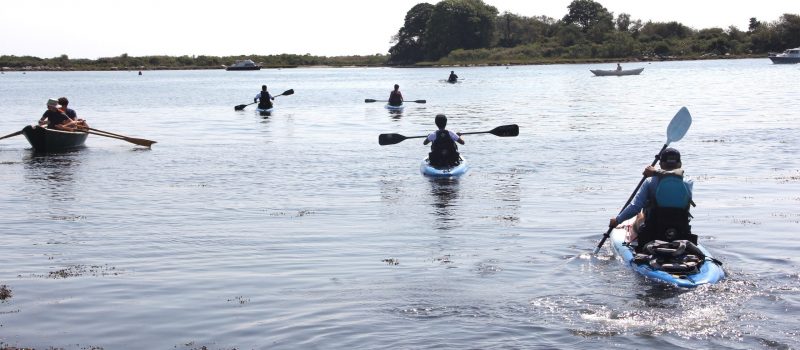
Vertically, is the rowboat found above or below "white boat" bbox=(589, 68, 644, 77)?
above

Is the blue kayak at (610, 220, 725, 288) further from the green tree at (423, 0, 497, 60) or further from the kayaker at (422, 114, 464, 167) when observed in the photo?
the green tree at (423, 0, 497, 60)

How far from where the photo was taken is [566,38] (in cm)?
16588

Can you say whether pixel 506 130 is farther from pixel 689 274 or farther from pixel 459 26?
pixel 459 26

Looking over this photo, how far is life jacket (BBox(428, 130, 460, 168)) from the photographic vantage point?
22375 millimetres

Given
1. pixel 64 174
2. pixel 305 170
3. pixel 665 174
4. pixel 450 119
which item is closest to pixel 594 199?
pixel 665 174

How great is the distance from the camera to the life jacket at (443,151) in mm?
22375

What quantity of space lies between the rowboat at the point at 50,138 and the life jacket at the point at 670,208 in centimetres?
2174

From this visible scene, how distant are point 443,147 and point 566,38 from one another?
147 m

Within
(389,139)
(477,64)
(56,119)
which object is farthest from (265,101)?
(477,64)

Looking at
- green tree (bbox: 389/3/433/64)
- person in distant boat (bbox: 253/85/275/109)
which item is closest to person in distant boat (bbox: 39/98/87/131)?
person in distant boat (bbox: 253/85/275/109)

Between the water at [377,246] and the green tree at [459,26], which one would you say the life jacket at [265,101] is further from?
the green tree at [459,26]

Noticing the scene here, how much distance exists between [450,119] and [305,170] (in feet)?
65.6

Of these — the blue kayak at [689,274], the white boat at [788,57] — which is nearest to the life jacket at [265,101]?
the blue kayak at [689,274]

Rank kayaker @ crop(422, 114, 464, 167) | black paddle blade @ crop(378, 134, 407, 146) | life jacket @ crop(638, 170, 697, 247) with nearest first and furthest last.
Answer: life jacket @ crop(638, 170, 697, 247) < kayaker @ crop(422, 114, 464, 167) < black paddle blade @ crop(378, 134, 407, 146)
